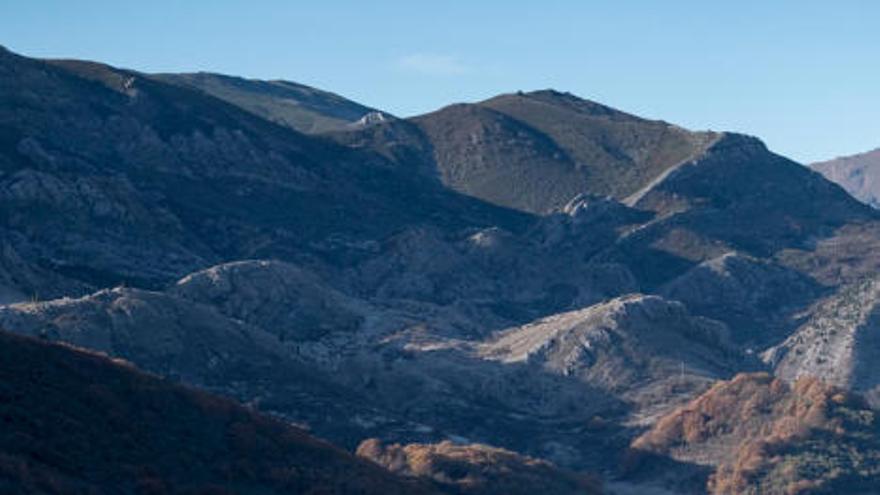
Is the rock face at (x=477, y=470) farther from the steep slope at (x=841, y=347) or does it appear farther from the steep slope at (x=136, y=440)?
the steep slope at (x=841, y=347)

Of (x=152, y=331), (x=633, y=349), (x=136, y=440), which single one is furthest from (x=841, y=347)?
(x=136, y=440)

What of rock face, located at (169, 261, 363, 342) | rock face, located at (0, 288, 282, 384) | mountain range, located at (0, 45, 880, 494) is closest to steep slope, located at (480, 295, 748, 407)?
mountain range, located at (0, 45, 880, 494)

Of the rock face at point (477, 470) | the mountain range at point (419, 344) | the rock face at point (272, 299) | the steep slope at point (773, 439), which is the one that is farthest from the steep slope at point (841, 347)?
the rock face at point (477, 470)

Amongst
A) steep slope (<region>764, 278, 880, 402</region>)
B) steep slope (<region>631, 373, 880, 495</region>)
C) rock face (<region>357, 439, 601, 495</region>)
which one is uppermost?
steep slope (<region>764, 278, 880, 402</region>)

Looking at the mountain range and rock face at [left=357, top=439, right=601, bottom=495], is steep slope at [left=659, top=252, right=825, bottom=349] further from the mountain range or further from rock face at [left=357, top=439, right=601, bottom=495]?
rock face at [left=357, top=439, right=601, bottom=495]

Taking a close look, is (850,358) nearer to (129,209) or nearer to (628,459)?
(628,459)

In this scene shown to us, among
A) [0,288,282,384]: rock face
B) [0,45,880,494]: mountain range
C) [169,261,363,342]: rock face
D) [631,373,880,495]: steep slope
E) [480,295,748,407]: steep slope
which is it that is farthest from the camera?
[169,261,363,342]: rock face
